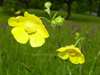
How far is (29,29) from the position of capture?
186cm

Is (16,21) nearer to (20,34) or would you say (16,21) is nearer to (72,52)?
(20,34)

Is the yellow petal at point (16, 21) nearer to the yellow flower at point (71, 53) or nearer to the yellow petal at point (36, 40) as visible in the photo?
the yellow petal at point (36, 40)

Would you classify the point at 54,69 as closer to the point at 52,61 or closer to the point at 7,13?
the point at 52,61

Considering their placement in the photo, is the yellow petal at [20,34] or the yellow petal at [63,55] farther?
the yellow petal at [63,55]

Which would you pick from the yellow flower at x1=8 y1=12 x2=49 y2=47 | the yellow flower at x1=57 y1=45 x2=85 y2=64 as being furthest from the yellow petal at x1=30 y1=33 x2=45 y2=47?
the yellow flower at x1=57 y1=45 x2=85 y2=64

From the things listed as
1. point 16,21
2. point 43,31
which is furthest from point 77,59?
point 16,21

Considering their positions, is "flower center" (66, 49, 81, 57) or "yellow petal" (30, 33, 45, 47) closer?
"yellow petal" (30, 33, 45, 47)

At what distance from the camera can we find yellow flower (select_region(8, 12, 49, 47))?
1812mm

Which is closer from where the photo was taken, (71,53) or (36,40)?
(36,40)

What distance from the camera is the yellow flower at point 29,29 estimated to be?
1.81 meters

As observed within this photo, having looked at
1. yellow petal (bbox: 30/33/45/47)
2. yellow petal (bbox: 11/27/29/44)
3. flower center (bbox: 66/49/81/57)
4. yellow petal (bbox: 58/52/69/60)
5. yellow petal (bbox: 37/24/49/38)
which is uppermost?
yellow petal (bbox: 37/24/49/38)

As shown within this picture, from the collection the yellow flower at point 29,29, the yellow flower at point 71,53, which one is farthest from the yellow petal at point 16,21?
the yellow flower at point 71,53

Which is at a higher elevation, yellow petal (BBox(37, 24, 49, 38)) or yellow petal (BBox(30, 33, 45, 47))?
yellow petal (BBox(37, 24, 49, 38))

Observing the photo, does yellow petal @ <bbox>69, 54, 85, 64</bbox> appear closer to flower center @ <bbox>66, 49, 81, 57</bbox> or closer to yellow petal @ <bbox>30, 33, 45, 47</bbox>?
flower center @ <bbox>66, 49, 81, 57</bbox>
